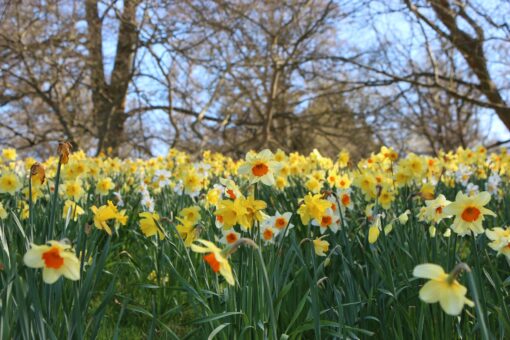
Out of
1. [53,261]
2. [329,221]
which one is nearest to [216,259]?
[53,261]

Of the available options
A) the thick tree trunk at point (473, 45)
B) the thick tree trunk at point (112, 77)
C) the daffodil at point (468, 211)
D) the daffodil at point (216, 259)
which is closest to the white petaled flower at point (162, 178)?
the daffodil at point (468, 211)

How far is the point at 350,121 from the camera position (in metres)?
13.7

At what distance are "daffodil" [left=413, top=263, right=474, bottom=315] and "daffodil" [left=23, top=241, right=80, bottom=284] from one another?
2.17 feet

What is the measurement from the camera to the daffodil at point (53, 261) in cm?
101

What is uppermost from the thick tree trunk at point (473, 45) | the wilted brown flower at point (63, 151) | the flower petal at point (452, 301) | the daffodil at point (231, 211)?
the thick tree trunk at point (473, 45)

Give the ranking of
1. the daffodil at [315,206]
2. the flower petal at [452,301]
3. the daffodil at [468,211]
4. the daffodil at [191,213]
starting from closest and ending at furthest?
1. the flower petal at [452,301]
2. the daffodil at [468,211]
3. the daffodil at [315,206]
4. the daffodil at [191,213]

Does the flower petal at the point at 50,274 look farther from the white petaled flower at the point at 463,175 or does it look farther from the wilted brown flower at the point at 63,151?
the white petaled flower at the point at 463,175

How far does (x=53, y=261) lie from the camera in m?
1.03

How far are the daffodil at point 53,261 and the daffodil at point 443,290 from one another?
2.17 ft

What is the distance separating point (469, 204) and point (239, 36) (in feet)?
31.7

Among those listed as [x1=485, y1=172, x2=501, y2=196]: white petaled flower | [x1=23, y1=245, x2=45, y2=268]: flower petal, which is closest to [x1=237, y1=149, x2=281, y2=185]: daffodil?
[x1=23, y1=245, x2=45, y2=268]: flower petal

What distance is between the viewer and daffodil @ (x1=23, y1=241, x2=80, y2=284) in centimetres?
101

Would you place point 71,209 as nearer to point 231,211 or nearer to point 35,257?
point 231,211

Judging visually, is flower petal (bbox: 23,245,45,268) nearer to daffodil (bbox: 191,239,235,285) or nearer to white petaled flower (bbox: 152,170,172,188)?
daffodil (bbox: 191,239,235,285)
